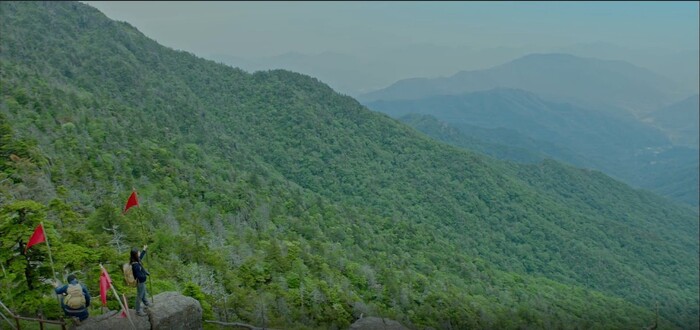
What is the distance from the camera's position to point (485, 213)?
120 metres

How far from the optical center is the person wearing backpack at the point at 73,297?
59.3ft

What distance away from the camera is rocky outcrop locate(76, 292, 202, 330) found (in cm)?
1953

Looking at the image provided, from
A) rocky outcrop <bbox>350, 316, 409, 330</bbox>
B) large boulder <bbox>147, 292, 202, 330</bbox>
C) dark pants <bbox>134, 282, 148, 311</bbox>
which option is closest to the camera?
dark pants <bbox>134, 282, 148, 311</bbox>

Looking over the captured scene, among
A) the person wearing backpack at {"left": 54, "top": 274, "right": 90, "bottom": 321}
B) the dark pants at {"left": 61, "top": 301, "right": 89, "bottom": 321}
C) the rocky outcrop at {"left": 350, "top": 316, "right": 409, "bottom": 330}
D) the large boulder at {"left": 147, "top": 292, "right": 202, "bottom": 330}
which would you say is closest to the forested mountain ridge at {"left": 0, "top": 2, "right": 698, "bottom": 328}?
the dark pants at {"left": 61, "top": 301, "right": 89, "bottom": 321}

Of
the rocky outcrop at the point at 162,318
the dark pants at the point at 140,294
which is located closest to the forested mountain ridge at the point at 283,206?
the rocky outcrop at the point at 162,318

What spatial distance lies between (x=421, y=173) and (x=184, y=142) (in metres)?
64.0

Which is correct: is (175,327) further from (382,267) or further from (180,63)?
(180,63)

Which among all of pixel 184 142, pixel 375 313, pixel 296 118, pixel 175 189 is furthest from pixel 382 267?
pixel 296 118

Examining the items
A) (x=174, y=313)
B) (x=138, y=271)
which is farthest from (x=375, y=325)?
(x=138, y=271)

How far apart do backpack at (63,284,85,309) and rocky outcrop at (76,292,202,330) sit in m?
1.30

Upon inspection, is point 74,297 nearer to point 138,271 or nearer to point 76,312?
point 76,312

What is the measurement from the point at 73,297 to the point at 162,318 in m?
3.67

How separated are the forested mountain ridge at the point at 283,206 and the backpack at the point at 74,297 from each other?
2.53 m

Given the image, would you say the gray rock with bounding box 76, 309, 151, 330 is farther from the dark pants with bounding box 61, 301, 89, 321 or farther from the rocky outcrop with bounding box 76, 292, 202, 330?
the dark pants with bounding box 61, 301, 89, 321
